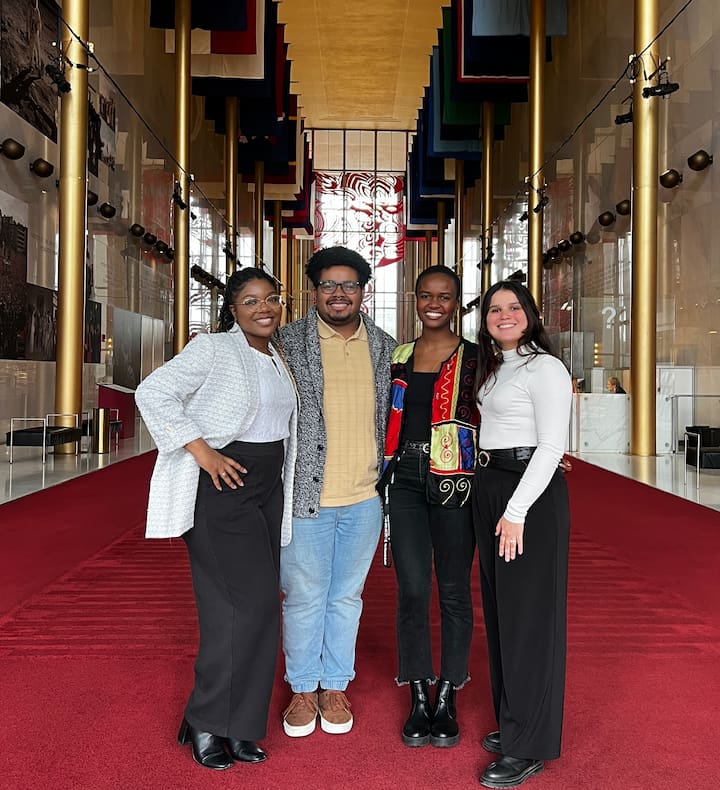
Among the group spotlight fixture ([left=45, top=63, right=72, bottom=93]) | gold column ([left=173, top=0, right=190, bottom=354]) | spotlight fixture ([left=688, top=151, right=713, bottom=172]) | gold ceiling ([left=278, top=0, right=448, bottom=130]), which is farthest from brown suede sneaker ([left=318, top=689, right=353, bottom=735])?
gold ceiling ([left=278, top=0, right=448, bottom=130])

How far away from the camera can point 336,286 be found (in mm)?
3102

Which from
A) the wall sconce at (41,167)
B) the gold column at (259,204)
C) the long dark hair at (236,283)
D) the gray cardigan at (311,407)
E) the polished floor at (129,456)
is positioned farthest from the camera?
the gold column at (259,204)

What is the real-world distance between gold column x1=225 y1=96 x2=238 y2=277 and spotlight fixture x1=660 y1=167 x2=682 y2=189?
1415 centimetres

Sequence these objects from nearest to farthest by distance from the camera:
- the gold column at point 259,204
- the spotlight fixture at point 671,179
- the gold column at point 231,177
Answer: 1. the spotlight fixture at point 671,179
2. the gold column at point 231,177
3. the gold column at point 259,204

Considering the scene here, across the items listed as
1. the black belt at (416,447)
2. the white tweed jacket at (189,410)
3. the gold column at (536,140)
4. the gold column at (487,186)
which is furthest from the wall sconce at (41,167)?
the black belt at (416,447)

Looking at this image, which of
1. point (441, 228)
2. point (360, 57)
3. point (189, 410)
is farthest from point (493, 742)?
point (441, 228)

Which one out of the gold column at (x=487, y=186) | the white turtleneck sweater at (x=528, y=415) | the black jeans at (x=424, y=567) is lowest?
the black jeans at (x=424, y=567)

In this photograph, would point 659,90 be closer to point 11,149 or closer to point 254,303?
point 11,149

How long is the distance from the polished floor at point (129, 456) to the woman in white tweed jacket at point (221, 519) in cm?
575

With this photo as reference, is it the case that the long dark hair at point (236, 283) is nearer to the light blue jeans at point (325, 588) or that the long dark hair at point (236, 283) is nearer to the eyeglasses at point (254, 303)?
the eyeglasses at point (254, 303)

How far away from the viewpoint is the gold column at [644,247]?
12.6 metres

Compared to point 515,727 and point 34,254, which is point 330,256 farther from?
point 34,254

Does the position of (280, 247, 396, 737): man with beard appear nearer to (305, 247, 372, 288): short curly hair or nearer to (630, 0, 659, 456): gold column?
(305, 247, 372, 288): short curly hair

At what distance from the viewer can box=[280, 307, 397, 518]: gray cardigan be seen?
10.1 ft
